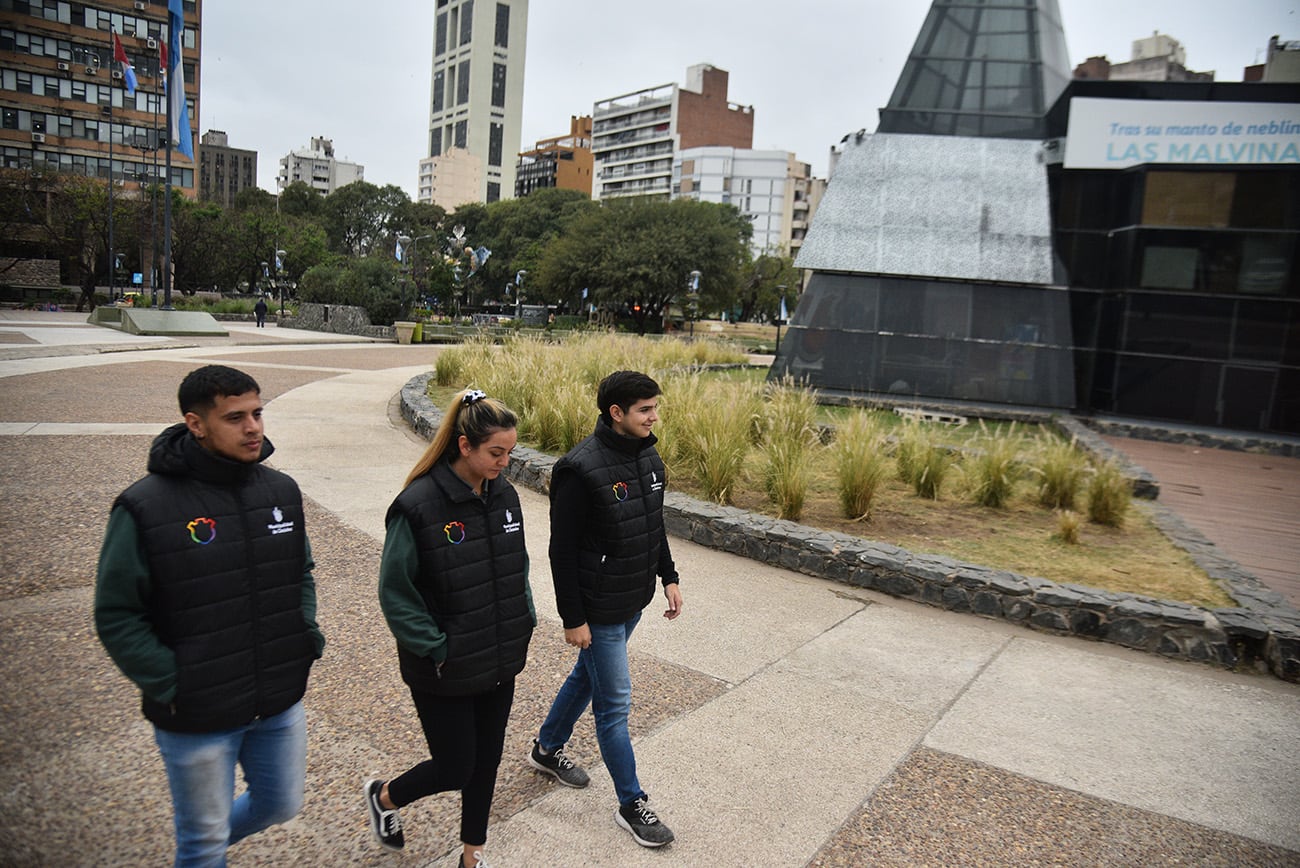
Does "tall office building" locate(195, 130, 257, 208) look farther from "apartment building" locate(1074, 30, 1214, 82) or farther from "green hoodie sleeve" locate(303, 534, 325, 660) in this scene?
"green hoodie sleeve" locate(303, 534, 325, 660)

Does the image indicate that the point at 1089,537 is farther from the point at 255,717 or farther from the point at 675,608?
the point at 255,717

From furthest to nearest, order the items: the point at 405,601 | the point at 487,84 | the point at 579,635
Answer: the point at 487,84 → the point at 579,635 → the point at 405,601

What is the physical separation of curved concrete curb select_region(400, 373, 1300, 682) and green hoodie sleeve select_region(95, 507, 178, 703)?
206 inches

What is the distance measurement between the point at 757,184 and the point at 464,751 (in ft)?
375

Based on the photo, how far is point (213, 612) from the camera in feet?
7.21

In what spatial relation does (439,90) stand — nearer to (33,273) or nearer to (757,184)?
(757,184)

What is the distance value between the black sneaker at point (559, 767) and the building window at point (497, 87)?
593 ft

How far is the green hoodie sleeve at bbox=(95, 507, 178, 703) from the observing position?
A: 2.04 m

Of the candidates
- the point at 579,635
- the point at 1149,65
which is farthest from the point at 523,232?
the point at 579,635

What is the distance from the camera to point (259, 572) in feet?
7.57

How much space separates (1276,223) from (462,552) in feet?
59.1

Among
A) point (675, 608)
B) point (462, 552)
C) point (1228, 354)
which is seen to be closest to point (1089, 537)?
point (675, 608)

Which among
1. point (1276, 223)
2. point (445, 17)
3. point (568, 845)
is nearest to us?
point (568, 845)

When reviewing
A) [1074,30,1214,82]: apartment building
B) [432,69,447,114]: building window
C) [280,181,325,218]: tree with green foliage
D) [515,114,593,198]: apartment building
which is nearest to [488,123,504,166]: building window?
[432,69,447,114]: building window
